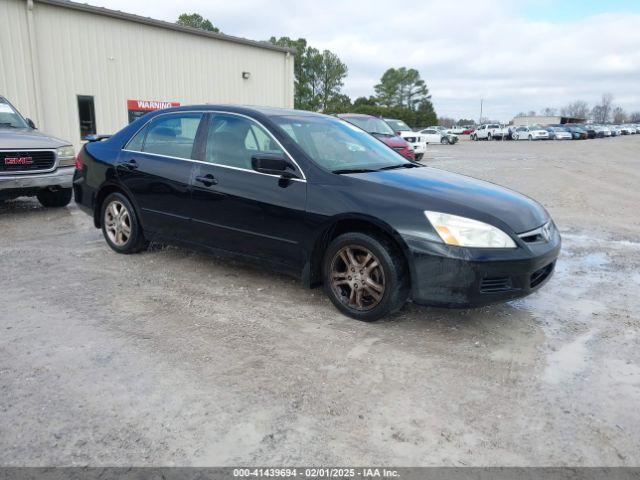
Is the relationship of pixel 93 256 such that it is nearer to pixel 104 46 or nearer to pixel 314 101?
pixel 104 46

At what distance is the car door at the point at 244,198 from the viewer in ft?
13.7

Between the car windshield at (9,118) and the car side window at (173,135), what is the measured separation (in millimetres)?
4225

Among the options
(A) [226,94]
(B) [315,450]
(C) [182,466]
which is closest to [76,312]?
(C) [182,466]

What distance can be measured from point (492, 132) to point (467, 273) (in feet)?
173

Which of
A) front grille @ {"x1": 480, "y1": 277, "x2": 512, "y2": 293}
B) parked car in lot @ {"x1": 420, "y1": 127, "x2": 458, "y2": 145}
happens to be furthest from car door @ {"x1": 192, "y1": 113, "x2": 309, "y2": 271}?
parked car in lot @ {"x1": 420, "y1": 127, "x2": 458, "y2": 145}

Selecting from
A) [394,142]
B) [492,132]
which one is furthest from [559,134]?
[394,142]

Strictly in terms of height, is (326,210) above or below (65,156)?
below

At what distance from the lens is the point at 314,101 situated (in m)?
70.6

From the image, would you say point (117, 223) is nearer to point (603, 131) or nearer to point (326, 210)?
point (326, 210)

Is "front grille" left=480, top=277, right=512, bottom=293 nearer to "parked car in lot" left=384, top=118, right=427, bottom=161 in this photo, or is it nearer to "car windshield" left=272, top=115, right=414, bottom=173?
"car windshield" left=272, top=115, right=414, bottom=173

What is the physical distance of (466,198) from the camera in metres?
3.87

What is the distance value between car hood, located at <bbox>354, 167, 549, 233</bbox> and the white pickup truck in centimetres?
5103

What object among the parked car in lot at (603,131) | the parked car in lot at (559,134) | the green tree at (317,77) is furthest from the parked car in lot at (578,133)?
the green tree at (317,77)

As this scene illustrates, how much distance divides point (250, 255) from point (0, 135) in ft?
16.7
